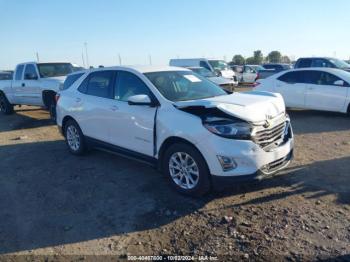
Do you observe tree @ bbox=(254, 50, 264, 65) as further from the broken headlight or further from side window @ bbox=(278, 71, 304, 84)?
the broken headlight

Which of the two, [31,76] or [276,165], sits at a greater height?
[31,76]

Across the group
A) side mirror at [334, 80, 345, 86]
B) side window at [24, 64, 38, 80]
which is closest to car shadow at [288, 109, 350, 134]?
side mirror at [334, 80, 345, 86]

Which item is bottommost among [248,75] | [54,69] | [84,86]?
[248,75]

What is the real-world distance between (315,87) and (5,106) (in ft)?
36.9

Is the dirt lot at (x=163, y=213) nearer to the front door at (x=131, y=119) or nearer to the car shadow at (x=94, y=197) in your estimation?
the car shadow at (x=94, y=197)

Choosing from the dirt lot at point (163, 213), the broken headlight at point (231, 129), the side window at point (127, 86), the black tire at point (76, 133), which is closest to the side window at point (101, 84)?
the side window at point (127, 86)

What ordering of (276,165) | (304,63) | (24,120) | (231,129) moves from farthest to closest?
(304,63) → (24,120) → (276,165) → (231,129)

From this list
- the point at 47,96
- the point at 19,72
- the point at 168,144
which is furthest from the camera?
the point at 19,72

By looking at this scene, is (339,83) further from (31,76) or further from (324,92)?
(31,76)

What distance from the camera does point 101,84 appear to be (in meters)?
6.07

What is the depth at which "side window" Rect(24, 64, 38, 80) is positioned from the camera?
37.7 ft

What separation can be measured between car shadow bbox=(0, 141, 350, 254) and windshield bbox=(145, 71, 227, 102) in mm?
1331

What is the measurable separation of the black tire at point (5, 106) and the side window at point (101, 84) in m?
8.26

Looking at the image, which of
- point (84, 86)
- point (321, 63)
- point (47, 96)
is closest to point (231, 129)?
point (84, 86)
